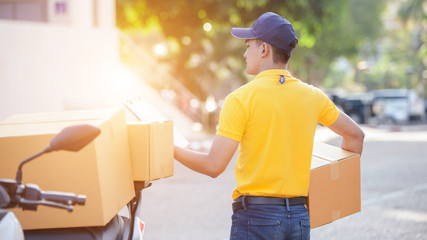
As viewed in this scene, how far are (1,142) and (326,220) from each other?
166 centimetres

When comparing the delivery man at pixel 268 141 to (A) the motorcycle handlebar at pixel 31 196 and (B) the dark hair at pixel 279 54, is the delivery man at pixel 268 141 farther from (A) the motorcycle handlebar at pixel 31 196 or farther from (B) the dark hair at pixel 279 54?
(A) the motorcycle handlebar at pixel 31 196

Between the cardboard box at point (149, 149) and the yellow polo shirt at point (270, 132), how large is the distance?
0.30m

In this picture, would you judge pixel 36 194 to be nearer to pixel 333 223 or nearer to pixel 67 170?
pixel 67 170

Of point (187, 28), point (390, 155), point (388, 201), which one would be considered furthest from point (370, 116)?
point (388, 201)

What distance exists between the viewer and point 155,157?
334 cm

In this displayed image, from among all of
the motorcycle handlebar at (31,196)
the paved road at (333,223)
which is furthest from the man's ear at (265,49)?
the paved road at (333,223)

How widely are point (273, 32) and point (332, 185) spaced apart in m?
0.89

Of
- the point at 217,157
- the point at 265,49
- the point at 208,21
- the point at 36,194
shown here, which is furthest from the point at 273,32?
the point at 208,21

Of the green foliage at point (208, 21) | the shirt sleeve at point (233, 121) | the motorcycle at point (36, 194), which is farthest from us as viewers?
the green foliage at point (208, 21)

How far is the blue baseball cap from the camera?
11.0ft

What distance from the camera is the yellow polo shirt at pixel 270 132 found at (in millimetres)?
3232

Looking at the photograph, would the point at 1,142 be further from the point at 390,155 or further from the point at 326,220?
the point at 390,155

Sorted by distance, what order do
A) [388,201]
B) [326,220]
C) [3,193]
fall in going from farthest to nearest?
[388,201], [326,220], [3,193]

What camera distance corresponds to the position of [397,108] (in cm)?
3969
